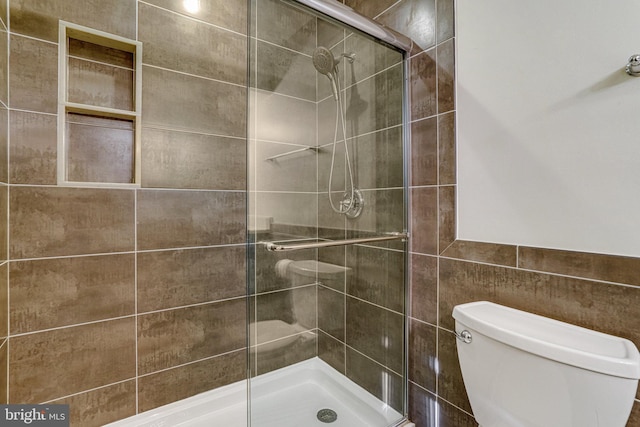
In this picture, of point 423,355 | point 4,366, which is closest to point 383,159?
point 423,355

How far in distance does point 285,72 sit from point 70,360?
1.53 metres

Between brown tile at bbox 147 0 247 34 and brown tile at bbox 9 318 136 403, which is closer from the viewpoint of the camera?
brown tile at bbox 9 318 136 403

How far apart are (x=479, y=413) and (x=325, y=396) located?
0.68 m

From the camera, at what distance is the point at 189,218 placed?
1.46m

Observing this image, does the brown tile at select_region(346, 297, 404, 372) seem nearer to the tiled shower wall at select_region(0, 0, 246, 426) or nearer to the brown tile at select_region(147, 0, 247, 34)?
the tiled shower wall at select_region(0, 0, 246, 426)

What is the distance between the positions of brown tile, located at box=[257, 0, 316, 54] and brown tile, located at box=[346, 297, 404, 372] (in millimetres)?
A: 1127

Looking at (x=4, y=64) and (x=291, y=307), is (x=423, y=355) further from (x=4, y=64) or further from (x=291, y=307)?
(x=4, y=64)

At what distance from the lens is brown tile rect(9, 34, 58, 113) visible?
Result: 1097 millimetres

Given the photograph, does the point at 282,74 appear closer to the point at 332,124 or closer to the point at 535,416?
the point at 332,124

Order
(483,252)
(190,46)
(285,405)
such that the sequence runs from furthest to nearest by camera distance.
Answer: (190,46) < (285,405) < (483,252)

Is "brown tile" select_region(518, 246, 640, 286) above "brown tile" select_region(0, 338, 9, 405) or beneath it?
above

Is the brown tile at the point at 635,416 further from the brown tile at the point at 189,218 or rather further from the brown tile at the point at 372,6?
the brown tile at the point at 372,6

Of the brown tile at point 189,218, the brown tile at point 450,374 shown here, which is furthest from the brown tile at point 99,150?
the brown tile at point 450,374

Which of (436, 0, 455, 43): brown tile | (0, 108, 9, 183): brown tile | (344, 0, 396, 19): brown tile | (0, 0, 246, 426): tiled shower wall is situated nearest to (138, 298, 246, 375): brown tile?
(0, 0, 246, 426): tiled shower wall
